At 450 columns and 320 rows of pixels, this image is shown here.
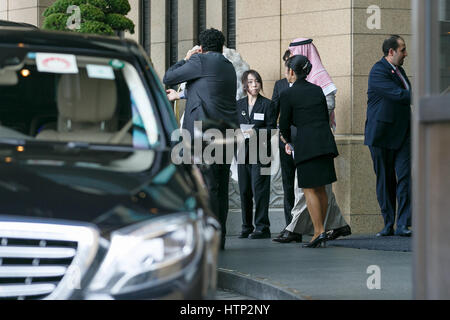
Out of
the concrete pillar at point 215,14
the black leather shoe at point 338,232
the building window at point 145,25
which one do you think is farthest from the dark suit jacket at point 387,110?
the building window at point 145,25

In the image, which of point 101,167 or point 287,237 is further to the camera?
point 287,237

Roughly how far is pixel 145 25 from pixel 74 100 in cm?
1346

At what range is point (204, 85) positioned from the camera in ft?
32.5

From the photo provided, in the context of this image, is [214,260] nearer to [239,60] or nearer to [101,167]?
[101,167]

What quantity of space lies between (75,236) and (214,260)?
2.21 feet

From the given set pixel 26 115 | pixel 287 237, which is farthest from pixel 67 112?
pixel 287 237

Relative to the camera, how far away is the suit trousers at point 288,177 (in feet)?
40.0

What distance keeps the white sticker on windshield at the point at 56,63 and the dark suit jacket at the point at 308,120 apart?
17.1 feet

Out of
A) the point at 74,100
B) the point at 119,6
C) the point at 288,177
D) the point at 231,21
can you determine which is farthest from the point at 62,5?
the point at 74,100

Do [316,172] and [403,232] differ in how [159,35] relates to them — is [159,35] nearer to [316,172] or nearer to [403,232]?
[403,232]

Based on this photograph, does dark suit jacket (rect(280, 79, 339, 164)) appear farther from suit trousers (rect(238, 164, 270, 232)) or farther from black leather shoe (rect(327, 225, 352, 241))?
suit trousers (rect(238, 164, 270, 232))

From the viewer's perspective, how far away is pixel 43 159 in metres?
4.51

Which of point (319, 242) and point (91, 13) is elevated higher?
point (91, 13)

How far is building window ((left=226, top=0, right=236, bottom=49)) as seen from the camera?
16656 millimetres
